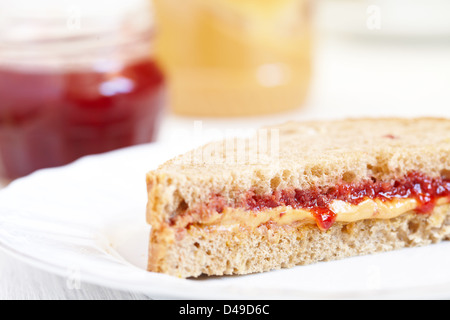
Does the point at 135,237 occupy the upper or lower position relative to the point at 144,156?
lower

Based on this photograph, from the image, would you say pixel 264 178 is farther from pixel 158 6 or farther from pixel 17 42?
pixel 158 6

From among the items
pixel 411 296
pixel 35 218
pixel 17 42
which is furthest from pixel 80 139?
pixel 411 296

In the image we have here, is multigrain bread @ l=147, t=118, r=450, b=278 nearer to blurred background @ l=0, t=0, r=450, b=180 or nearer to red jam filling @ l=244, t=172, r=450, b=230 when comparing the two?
red jam filling @ l=244, t=172, r=450, b=230

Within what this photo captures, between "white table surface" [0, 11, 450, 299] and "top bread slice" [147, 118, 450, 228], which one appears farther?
"white table surface" [0, 11, 450, 299]

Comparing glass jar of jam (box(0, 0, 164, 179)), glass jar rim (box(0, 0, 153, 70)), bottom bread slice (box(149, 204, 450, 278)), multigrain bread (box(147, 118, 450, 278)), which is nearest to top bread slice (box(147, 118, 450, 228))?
multigrain bread (box(147, 118, 450, 278))

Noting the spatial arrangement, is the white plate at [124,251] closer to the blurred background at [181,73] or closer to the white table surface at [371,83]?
the white table surface at [371,83]
